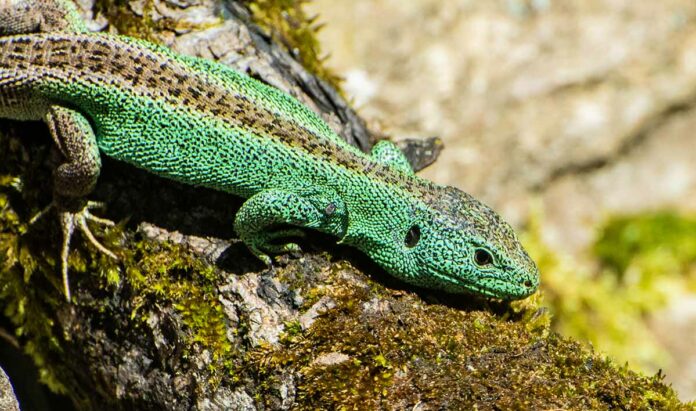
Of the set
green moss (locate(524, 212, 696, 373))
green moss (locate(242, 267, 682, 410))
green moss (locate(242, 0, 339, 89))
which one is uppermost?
green moss (locate(524, 212, 696, 373))

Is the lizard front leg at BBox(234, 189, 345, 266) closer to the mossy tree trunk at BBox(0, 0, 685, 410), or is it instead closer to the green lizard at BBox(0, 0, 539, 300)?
the green lizard at BBox(0, 0, 539, 300)

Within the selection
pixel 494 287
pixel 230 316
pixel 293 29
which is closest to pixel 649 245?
pixel 293 29

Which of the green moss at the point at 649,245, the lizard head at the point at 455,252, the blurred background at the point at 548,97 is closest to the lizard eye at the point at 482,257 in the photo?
the lizard head at the point at 455,252

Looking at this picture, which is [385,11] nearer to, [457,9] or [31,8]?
[457,9]

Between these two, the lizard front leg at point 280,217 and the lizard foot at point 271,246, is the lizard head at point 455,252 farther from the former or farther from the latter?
the lizard foot at point 271,246

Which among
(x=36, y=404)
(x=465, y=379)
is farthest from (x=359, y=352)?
(x=36, y=404)

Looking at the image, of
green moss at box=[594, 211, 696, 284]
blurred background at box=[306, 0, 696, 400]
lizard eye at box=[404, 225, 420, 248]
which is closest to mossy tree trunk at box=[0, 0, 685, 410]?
lizard eye at box=[404, 225, 420, 248]
